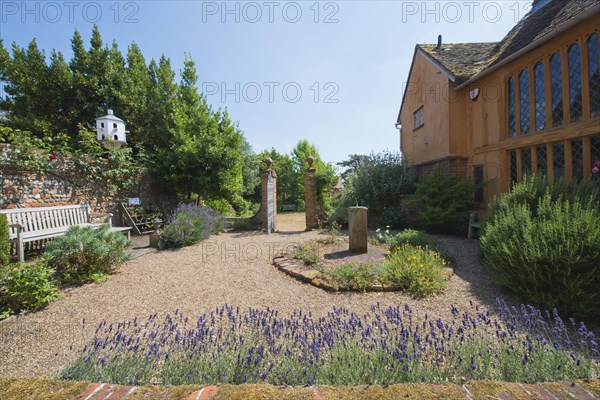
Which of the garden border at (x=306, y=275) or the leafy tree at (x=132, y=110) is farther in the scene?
the leafy tree at (x=132, y=110)

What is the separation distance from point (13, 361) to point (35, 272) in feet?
4.98

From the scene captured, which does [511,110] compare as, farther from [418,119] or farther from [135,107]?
[135,107]

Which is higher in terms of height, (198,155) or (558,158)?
(198,155)

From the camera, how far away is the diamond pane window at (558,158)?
19.7 feet

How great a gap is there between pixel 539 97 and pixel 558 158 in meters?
1.65

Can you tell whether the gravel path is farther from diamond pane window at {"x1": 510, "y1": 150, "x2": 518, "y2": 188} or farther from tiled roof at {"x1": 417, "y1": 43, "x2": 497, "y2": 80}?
tiled roof at {"x1": 417, "y1": 43, "x2": 497, "y2": 80}

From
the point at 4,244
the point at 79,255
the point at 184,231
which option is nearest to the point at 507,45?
the point at 184,231

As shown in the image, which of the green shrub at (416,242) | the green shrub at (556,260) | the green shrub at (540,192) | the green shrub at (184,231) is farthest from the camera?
the green shrub at (184,231)

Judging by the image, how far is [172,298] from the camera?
3.92 meters

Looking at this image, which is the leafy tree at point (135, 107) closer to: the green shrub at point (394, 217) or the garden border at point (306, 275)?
the garden border at point (306, 275)

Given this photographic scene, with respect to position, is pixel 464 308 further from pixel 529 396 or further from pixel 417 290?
pixel 529 396

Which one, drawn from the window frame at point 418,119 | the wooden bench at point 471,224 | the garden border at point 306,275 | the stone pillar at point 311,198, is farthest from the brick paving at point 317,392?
the window frame at point 418,119

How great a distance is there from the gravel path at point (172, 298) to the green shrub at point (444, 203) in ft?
6.15

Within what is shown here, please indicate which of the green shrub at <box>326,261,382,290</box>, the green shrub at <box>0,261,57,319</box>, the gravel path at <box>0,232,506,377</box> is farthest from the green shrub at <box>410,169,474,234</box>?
the green shrub at <box>0,261,57,319</box>
